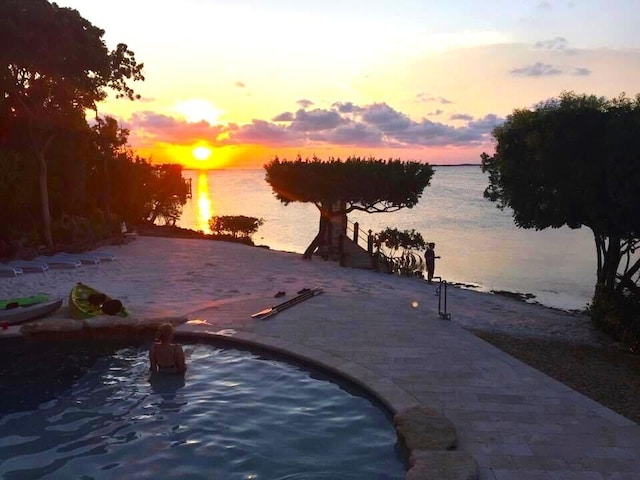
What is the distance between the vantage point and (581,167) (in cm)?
1661

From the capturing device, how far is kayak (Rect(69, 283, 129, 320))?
1305 cm

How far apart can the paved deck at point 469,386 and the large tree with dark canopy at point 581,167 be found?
6369 millimetres

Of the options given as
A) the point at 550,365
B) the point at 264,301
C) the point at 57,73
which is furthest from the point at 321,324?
the point at 57,73

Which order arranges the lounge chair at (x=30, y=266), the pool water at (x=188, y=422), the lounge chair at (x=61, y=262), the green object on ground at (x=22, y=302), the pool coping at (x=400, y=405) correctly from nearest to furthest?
the pool coping at (x=400, y=405)
the pool water at (x=188, y=422)
the green object on ground at (x=22, y=302)
the lounge chair at (x=30, y=266)
the lounge chair at (x=61, y=262)

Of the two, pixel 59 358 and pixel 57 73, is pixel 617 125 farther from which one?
pixel 57 73

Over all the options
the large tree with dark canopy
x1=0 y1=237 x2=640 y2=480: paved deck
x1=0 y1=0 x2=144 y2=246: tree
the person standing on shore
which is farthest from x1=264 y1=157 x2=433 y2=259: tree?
the large tree with dark canopy

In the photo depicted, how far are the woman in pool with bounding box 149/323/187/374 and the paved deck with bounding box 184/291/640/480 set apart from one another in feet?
6.69

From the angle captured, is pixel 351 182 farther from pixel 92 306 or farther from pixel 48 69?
pixel 92 306

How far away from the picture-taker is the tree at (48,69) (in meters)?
22.8

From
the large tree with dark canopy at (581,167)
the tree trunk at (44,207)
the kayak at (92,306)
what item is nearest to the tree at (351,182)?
the large tree with dark canopy at (581,167)

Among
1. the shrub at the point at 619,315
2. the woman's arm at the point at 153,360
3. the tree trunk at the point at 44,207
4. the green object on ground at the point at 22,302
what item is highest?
the tree trunk at the point at 44,207

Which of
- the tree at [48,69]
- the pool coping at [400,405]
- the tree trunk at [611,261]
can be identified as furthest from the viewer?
the tree at [48,69]

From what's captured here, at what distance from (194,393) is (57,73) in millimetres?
19708

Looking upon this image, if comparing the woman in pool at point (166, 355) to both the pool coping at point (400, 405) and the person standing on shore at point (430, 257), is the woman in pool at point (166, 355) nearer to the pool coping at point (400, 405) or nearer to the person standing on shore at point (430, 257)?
the pool coping at point (400, 405)
